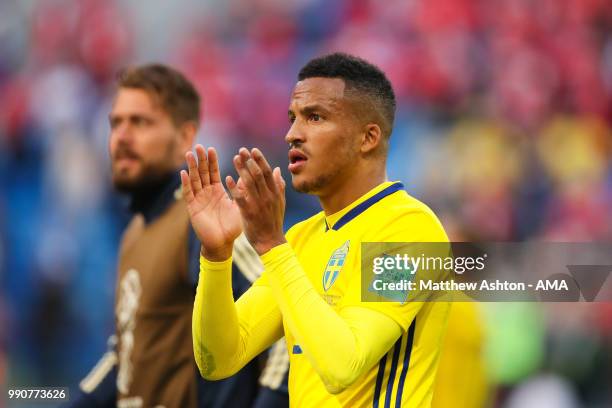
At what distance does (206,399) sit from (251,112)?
Answer: 15.6 ft

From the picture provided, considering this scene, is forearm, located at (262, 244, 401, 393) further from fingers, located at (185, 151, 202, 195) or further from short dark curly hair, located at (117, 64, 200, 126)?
short dark curly hair, located at (117, 64, 200, 126)

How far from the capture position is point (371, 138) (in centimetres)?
279

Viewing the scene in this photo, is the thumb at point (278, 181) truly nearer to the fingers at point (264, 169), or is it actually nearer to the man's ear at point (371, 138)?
the fingers at point (264, 169)

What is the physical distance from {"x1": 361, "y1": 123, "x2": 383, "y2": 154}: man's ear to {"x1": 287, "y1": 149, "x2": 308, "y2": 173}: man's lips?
0.18 meters

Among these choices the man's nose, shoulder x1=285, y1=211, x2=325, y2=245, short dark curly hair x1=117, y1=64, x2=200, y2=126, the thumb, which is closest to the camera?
the thumb

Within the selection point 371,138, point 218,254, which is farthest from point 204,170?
point 371,138

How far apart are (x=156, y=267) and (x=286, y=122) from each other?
4.25 metres

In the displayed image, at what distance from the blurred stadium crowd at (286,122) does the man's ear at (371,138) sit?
4.55m

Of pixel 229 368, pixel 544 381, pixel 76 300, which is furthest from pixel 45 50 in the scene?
pixel 229 368

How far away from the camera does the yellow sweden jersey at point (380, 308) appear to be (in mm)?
2535

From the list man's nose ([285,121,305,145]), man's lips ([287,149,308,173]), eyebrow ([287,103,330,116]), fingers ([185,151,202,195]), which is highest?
eyebrow ([287,103,330,116])

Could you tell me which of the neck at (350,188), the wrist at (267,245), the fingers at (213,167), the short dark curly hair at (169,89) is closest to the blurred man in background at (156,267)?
the short dark curly hair at (169,89)

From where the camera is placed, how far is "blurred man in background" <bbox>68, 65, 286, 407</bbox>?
13.4 ft

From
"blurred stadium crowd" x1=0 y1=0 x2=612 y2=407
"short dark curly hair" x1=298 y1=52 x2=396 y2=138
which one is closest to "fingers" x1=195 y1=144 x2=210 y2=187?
"short dark curly hair" x1=298 y1=52 x2=396 y2=138
